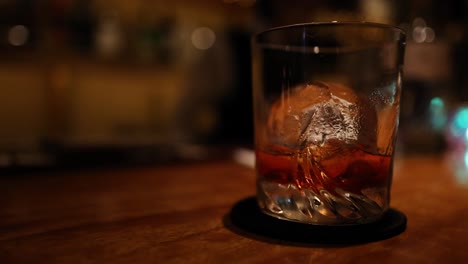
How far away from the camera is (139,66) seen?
2.88 meters

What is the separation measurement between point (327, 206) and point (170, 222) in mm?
191

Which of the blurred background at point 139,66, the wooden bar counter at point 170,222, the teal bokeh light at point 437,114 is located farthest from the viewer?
the blurred background at point 139,66

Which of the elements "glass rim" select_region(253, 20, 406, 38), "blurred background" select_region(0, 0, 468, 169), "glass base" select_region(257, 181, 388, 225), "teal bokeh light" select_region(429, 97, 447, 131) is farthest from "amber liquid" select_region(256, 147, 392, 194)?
"blurred background" select_region(0, 0, 468, 169)

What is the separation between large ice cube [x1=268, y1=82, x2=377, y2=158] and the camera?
46 cm

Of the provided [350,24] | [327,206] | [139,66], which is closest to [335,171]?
[327,206]

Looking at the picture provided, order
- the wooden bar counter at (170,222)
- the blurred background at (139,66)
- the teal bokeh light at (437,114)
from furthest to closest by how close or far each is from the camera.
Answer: the blurred background at (139,66) → the teal bokeh light at (437,114) → the wooden bar counter at (170,222)

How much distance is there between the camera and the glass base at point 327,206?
448 mm

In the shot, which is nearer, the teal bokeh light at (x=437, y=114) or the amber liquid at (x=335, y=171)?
the amber liquid at (x=335, y=171)

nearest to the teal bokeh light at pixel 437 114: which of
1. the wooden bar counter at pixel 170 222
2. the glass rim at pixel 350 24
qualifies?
the wooden bar counter at pixel 170 222

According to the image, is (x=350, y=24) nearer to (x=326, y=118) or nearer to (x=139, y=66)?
(x=326, y=118)

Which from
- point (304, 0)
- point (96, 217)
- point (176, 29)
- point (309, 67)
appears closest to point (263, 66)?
point (309, 67)

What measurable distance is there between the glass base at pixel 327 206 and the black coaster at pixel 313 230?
11mm

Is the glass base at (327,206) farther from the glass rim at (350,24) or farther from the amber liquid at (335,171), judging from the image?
the glass rim at (350,24)

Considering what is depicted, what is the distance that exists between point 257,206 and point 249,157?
72 centimetres
